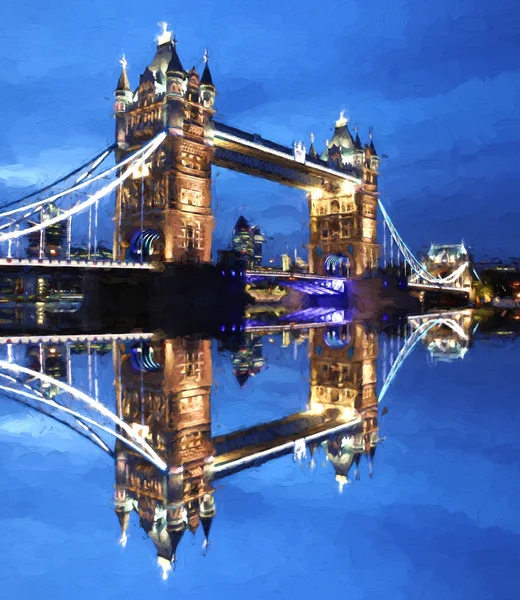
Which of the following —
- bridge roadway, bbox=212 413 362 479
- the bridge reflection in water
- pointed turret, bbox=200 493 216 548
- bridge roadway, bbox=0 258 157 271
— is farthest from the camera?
bridge roadway, bbox=0 258 157 271

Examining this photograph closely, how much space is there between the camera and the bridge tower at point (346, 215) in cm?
5050

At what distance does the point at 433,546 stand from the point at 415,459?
1.57 meters

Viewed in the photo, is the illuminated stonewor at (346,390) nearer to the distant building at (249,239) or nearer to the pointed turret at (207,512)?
the pointed turret at (207,512)

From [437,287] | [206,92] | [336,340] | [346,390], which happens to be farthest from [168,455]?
[437,287]

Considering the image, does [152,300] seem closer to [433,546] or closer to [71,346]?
[71,346]

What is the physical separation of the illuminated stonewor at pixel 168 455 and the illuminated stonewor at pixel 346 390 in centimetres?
102

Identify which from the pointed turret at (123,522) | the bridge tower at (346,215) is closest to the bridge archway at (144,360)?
the pointed turret at (123,522)

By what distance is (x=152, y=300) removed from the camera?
28828 mm

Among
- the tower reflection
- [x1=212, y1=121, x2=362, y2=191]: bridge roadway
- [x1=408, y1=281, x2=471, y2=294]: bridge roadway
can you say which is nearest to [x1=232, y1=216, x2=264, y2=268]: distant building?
[x1=408, y1=281, x2=471, y2=294]: bridge roadway

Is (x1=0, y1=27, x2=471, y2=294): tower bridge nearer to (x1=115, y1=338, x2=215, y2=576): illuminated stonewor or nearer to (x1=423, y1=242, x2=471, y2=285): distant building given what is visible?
(x1=115, y1=338, x2=215, y2=576): illuminated stonewor

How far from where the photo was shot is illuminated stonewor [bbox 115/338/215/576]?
3754 millimetres

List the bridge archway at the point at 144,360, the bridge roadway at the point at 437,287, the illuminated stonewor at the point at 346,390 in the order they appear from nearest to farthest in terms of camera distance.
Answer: the illuminated stonewor at the point at 346,390, the bridge archway at the point at 144,360, the bridge roadway at the point at 437,287

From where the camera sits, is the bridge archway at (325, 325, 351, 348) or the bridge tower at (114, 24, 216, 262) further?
the bridge tower at (114, 24, 216, 262)

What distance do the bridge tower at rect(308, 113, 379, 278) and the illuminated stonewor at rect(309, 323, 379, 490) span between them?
35.8 meters
